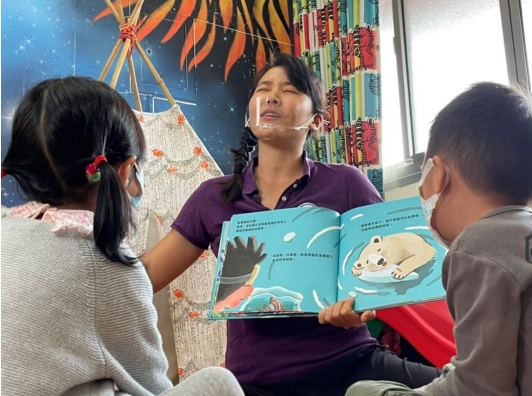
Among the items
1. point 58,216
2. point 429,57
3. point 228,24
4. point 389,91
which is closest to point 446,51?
point 429,57

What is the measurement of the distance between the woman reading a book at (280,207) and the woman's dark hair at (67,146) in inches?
13.9

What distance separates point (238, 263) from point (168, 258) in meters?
0.26

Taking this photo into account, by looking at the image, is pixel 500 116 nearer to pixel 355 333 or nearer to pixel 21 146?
pixel 355 333

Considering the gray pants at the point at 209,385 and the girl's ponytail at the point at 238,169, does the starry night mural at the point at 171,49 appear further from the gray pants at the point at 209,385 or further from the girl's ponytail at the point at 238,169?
the gray pants at the point at 209,385

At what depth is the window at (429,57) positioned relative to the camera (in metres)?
2.07

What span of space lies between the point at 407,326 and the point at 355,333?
0.41m

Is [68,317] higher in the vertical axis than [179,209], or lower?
higher

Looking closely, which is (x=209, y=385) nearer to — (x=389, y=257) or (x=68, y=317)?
(x=68, y=317)

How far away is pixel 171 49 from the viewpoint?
94.5 inches

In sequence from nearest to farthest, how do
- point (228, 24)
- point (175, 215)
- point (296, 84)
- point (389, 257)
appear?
point (389, 257)
point (296, 84)
point (175, 215)
point (228, 24)

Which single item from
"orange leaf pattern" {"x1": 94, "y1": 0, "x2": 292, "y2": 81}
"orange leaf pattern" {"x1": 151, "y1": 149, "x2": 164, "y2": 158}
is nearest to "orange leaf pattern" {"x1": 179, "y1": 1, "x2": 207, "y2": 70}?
"orange leaf pattern" {"x1": 94, "y1": 0, "x2": 292, "y2": 81}

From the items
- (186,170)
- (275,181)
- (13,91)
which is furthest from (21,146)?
(13,91)

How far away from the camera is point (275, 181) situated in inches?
51.1

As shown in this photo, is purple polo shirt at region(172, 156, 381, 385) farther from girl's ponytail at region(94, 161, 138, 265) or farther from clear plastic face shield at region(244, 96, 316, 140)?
girl's ponytail at region(94, 161, 138, 265)
